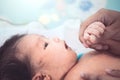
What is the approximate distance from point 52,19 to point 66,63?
0.23 meters

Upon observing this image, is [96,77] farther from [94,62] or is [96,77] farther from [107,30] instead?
[107,30]

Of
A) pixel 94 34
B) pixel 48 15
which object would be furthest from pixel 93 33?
pixel 48 15

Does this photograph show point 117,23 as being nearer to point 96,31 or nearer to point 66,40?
point 96,31

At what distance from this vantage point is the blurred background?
4.01ft

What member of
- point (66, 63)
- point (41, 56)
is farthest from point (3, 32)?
point (66, 63)

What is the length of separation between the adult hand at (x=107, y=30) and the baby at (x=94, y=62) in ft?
0.06

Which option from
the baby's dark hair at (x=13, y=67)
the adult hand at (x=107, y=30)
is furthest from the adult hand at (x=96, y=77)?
the baby's dark hair at (x=13, y=67)

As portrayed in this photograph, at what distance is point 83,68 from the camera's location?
114cm

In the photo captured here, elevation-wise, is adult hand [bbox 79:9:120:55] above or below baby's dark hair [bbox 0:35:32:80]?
above

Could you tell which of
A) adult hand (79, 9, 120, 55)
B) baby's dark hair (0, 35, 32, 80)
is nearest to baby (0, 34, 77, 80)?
baby's dark hair (0, 35, 32, 80)

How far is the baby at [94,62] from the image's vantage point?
1.10 metres

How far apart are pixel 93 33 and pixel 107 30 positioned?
75 mm

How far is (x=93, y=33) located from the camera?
114 centimetres

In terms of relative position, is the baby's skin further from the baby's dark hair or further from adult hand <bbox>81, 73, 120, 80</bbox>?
the baby's dark hair
